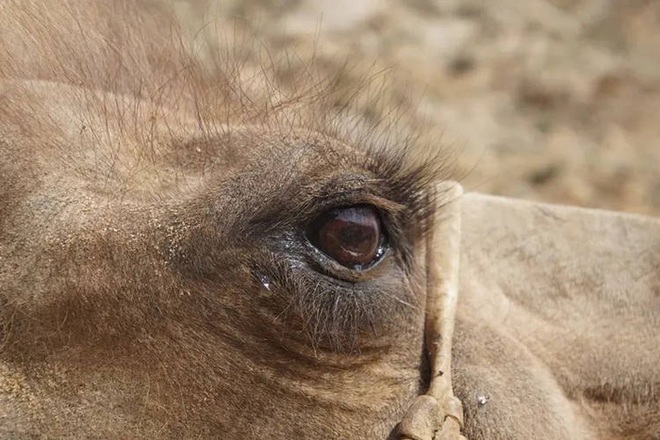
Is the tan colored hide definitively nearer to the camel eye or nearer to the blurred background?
the camel eye

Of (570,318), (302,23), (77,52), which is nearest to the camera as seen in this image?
(77,52)

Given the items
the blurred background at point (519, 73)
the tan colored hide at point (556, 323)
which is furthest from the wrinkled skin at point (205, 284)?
the blurred background at point (519, 73)

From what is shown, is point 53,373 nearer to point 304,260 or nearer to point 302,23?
point 304,260

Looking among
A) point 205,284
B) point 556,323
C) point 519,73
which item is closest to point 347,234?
point 205,284

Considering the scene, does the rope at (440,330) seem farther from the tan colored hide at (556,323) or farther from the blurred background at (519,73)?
the blurred background at (519,73)

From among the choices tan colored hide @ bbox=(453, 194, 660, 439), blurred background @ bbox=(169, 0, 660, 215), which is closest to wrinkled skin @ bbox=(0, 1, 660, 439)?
tan colored hide @ bbox=(453, 194, 660, 439)

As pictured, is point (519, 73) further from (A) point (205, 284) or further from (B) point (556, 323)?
(A) point (205, 284)

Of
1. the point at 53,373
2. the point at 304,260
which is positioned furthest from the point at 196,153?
the point at 53,373
